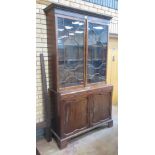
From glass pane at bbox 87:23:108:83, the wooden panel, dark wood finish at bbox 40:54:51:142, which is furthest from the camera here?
the wooden panel

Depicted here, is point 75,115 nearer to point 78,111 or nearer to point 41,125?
point 78,111

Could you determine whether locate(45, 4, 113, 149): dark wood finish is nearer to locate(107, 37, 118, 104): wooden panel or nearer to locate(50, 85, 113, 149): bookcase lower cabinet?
locate(50, 85, 113, 149): bookcase lower cabinet

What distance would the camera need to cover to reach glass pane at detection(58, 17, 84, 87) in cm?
235

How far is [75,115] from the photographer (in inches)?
97.7

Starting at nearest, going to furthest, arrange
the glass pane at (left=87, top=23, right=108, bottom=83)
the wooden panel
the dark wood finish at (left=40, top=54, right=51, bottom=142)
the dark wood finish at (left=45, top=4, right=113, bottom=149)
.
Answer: the dark wood finish at (left=45, top=4, right=113, bottom=149) → the dark wood finish at (left=40, top=54, right=51, bottom=142) → the glass pane at (left=87, top=23, right=108, bottom=83) → the wooden panel

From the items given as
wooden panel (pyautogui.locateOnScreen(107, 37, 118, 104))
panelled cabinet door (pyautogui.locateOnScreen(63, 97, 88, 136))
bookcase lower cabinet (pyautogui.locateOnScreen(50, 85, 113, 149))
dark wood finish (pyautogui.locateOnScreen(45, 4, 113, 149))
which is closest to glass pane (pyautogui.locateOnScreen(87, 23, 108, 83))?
dark wood finish (pyautogui.locateOnScreen(45, 4, 113, 149))

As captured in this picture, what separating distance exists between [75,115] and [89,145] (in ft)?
1.64

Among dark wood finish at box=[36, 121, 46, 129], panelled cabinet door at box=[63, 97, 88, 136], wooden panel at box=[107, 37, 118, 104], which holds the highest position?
wooden panel at box=[107, 37, 118, 104]
